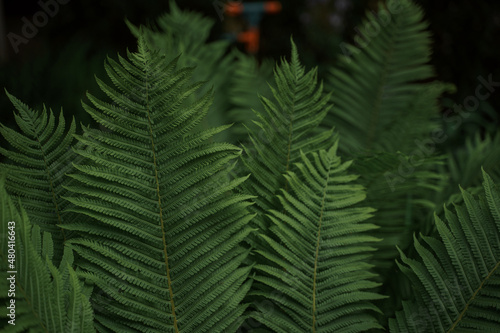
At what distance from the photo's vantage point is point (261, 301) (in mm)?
566

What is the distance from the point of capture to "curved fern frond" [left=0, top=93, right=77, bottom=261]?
533 mm

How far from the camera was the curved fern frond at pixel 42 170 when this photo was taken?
21.0 inches

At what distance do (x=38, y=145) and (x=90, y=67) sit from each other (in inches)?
37.3

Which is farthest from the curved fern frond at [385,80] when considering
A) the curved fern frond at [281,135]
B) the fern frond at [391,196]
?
the curved fern frond at [281,135]

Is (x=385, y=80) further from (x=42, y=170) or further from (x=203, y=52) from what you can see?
(x=42, y=170)

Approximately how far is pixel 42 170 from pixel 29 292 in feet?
0.57

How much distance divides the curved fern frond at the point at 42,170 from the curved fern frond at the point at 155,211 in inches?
2.2

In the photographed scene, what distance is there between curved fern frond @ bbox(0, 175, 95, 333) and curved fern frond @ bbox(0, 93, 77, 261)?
0.10m

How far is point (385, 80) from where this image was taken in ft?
3.15

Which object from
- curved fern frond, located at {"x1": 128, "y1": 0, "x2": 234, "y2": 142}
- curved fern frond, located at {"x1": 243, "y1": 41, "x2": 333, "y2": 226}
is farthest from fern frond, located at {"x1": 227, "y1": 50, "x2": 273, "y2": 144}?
curved fern frond, located at {"x1": 243, "y1": 41, "x2": 333, "y2": 226}

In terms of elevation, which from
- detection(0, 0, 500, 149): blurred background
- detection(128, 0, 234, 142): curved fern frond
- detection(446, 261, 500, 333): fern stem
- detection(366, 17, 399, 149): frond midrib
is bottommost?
detection(446, 261, 500, 333): fern stem

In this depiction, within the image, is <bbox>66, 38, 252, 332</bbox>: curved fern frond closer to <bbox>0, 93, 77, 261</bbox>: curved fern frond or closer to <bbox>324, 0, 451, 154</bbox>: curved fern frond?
<bbox>0, 93, 77, 261</bbox>: curved fern frond

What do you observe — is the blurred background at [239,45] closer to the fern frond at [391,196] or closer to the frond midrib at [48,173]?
the frond midrib at [48,173]

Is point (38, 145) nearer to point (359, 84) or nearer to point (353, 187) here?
point (353, 187)
